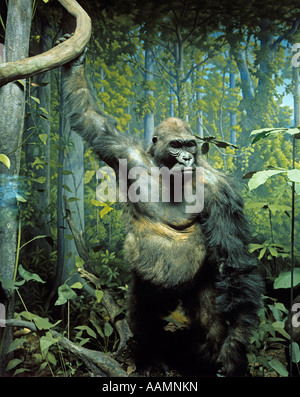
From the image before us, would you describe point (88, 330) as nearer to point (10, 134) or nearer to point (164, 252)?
point (164, 252)

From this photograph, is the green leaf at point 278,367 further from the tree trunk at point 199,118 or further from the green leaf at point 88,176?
the green leaf at point 88,176

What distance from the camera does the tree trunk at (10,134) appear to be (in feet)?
6.57

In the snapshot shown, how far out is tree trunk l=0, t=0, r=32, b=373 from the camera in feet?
6.57

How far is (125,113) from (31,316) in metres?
1.51

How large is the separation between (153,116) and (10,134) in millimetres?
1016

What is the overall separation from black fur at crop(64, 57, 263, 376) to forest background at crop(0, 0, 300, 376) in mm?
335

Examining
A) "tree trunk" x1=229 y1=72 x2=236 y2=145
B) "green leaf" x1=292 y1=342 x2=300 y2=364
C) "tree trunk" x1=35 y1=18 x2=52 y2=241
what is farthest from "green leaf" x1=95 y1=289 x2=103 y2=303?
"tree trunk" x1=229 y1=72 x2=236 y2=145

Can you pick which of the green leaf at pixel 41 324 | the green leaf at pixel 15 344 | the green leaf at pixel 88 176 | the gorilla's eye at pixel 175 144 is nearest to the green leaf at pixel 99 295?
the green leaf at pixel 41 324

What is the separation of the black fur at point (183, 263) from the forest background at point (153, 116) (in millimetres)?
335

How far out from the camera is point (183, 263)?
200cm

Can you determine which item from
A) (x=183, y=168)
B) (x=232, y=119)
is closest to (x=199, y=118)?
(x=232, y=119)

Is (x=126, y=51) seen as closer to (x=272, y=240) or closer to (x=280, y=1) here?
(x=280, y=1)

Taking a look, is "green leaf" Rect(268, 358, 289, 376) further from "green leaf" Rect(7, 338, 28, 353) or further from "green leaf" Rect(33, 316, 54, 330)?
"green leaf" Rect(7, 338, 28, 353)

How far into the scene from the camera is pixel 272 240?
272cm
